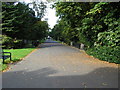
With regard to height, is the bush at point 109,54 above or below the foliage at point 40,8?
below

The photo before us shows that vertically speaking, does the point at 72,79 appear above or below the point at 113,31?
below

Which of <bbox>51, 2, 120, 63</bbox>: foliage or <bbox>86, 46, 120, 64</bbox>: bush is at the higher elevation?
<bbox>51, 2, 120, 63</bbox>: foliage

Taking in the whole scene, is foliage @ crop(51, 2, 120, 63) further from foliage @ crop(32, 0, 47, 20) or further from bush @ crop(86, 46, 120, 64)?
foliage @ crop(32, 0, 47, 20)

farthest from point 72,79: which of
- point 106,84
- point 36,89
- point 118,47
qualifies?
point 118,47

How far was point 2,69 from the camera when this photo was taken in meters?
7.26

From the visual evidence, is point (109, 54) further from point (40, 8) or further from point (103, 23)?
point (40, 8)

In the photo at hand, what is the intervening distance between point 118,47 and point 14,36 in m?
19.9

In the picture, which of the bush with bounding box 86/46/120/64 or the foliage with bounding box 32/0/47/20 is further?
the foliage with bounding box 32/0/47/20

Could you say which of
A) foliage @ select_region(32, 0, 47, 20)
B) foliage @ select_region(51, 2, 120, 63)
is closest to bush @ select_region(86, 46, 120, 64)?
foliage @ select_region(51, 2, 120, 63)

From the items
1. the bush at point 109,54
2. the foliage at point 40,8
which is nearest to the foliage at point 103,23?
the bush at point 109,54

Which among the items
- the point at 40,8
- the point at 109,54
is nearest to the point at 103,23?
the point at 109,54

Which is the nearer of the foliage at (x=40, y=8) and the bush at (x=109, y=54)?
the bush at (x=109, y=54)

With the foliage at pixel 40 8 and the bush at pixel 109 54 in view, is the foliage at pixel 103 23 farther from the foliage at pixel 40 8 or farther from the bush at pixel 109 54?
the foliage at pixel 40 8

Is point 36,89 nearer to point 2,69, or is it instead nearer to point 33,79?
point 33,79
